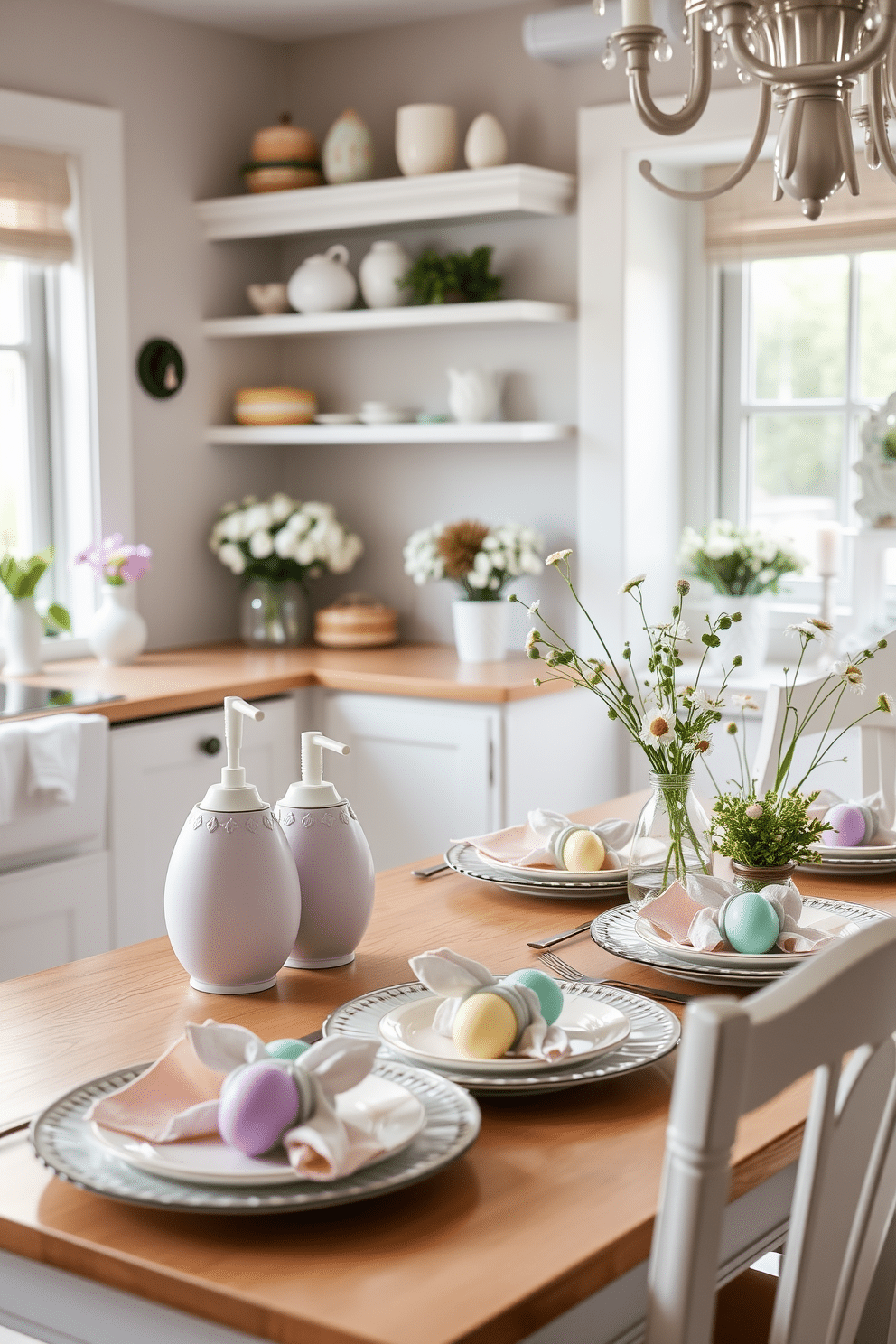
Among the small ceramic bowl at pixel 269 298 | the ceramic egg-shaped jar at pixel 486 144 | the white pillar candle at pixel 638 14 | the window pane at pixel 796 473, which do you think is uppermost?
the ceramic egg-shaped jar at pixel 486 144

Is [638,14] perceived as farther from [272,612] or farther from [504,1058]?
[272,612]

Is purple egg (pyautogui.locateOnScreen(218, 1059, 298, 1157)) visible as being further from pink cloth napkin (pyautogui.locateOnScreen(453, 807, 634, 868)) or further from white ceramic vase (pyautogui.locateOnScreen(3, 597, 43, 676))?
white ceramic vase (pyautogui.locateOnScreen(3, 597, 43, 676))

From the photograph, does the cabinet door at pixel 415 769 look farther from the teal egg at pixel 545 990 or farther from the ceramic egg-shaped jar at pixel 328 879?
the teal egg at pixel 545 990

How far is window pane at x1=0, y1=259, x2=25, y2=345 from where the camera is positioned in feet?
11.5

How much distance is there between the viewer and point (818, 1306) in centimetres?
104

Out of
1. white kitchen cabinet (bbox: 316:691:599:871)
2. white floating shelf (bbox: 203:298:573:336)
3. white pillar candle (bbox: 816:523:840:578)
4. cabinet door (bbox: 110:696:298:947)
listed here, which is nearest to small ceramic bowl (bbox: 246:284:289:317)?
white floating shelf (bbox: 203:298:573:336)

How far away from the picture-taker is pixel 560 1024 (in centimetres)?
129

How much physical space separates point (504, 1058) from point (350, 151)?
290 centimetres

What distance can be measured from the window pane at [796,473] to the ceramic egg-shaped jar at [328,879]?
223 centimetres

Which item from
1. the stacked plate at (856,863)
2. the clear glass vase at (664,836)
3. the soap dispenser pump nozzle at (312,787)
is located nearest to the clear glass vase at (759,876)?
the clear glass vase at (664,836)

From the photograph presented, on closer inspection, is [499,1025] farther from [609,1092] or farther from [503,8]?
[503,8]

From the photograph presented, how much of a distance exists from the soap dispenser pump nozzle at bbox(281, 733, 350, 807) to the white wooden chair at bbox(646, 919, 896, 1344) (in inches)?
25.9

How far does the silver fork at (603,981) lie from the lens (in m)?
1.42

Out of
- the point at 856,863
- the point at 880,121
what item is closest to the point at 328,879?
the point at 856,863
